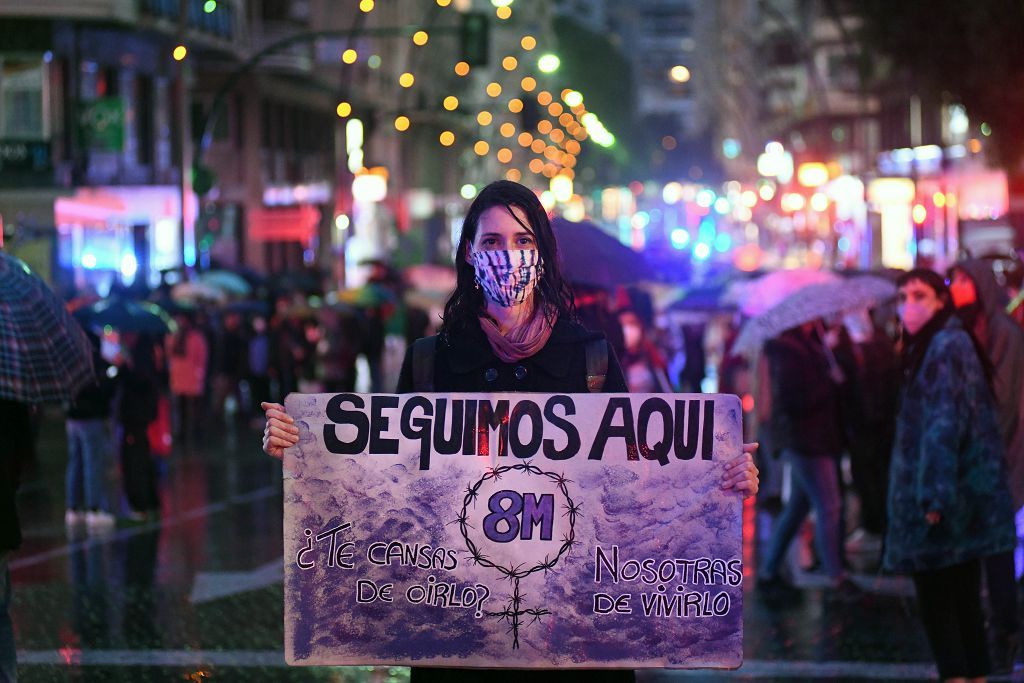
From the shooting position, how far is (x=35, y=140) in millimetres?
32594

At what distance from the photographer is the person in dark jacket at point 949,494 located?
7.57m

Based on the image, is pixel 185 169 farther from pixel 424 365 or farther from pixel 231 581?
pixel 424 365

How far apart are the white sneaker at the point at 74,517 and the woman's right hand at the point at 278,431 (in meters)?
11.1

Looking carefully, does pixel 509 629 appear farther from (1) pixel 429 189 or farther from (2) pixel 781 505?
(1) pixel 429 189

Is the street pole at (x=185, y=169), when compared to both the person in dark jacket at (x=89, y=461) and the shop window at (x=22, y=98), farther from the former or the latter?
the person in dark jacket at (x=89, y=461)

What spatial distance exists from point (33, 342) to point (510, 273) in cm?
276

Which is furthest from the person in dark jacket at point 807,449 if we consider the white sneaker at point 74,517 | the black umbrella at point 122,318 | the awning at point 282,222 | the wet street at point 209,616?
the awning at point 282,222

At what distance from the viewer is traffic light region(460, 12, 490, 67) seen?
30531 millimetres

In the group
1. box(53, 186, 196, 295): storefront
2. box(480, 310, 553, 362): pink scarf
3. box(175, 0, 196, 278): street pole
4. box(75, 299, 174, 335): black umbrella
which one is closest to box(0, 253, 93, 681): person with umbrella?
box(480, 310, 553, 362): pink scarf

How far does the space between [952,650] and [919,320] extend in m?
1.36

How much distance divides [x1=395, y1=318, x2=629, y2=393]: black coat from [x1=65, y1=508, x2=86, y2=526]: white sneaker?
11179mm

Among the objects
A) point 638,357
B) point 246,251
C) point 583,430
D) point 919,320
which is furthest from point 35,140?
point 583,430

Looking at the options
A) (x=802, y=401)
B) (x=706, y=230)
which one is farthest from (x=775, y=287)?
(x=706, y=230)

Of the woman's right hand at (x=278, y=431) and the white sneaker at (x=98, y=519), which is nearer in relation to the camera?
the woman's right hand at (x=278, y=431)
